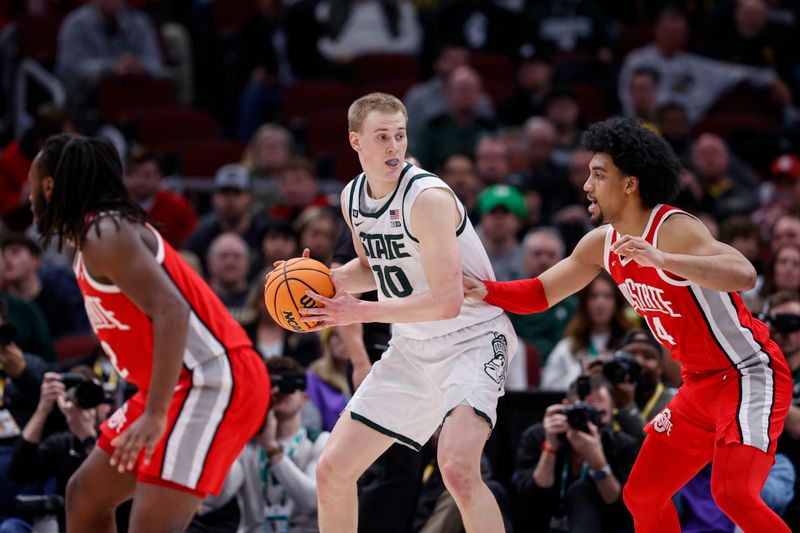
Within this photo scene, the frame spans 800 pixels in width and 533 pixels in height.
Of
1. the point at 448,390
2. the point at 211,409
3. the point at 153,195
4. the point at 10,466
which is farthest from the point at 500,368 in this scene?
the point at 153,195

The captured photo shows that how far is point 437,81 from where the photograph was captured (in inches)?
512

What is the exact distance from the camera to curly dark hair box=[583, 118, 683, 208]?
5543 millimetres

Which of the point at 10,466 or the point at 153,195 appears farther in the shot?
the point at 153,195

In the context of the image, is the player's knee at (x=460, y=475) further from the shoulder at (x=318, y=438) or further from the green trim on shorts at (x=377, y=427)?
the shoulder at (x=318, y=438)

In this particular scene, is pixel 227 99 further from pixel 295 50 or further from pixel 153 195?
pixel 153 195

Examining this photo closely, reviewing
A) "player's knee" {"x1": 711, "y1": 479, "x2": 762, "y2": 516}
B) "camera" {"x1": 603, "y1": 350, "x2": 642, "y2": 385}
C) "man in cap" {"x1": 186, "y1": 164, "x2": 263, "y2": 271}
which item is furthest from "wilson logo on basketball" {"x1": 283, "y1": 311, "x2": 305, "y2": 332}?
"man in cap" {"x1": 186, "y1": 164, "x2": 263, "y2": 271}

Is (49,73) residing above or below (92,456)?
above

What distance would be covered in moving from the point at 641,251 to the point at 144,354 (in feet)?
7.20

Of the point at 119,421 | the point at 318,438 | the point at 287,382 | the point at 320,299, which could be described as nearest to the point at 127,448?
the point at 119,421

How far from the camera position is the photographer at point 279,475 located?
6.91 meters

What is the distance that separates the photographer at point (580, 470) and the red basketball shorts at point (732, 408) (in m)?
0.92

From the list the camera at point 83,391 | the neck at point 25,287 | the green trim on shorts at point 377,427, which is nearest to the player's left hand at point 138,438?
the green trim on shorts at point 377,427

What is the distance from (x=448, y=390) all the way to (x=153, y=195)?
628 cm

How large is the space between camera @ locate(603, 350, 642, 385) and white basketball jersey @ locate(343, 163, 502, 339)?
125 centimetres
